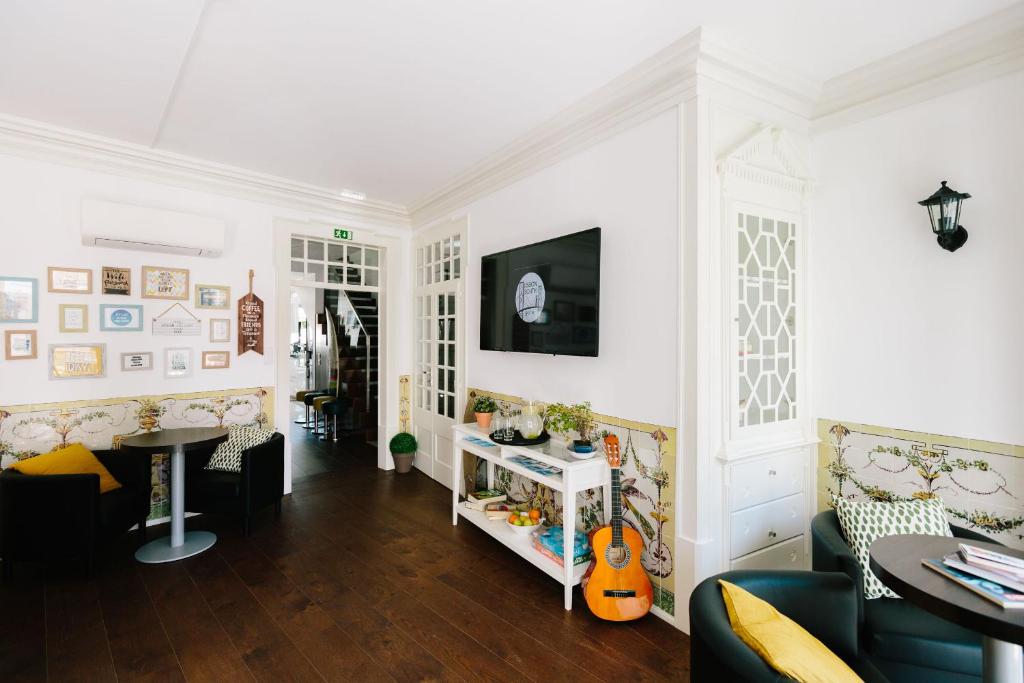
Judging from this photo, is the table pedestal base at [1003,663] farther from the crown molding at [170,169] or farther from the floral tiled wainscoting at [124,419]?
the crown molding at [170,169]

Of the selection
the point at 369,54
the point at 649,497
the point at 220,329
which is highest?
the point at 369,54

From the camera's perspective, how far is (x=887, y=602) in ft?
6.50

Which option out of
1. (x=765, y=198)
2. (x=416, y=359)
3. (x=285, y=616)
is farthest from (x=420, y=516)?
(x=765, y=198)

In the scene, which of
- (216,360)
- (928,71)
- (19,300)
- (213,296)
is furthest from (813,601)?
(19,300)

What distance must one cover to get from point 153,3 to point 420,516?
11.9 ft

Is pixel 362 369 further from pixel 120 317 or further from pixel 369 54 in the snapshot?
pixel 369 54

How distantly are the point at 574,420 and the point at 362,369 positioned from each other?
4.97 metres

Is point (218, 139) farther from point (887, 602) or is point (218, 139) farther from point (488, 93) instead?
point (887, 602)

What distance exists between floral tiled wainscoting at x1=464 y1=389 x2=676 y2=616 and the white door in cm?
185

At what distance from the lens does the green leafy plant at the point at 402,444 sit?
5.22 metres

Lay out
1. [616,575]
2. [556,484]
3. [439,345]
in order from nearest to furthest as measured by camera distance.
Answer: [616,575]
[556,484]
[439,345]

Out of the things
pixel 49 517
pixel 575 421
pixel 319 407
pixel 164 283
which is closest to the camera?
pixel 49 517

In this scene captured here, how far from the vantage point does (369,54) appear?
A: 249 centimetres

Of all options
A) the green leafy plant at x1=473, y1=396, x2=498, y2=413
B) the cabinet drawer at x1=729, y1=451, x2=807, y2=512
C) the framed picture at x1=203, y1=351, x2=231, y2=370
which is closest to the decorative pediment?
the cabinet drawer at x1=729, y1=451, x2=807, y2=512
